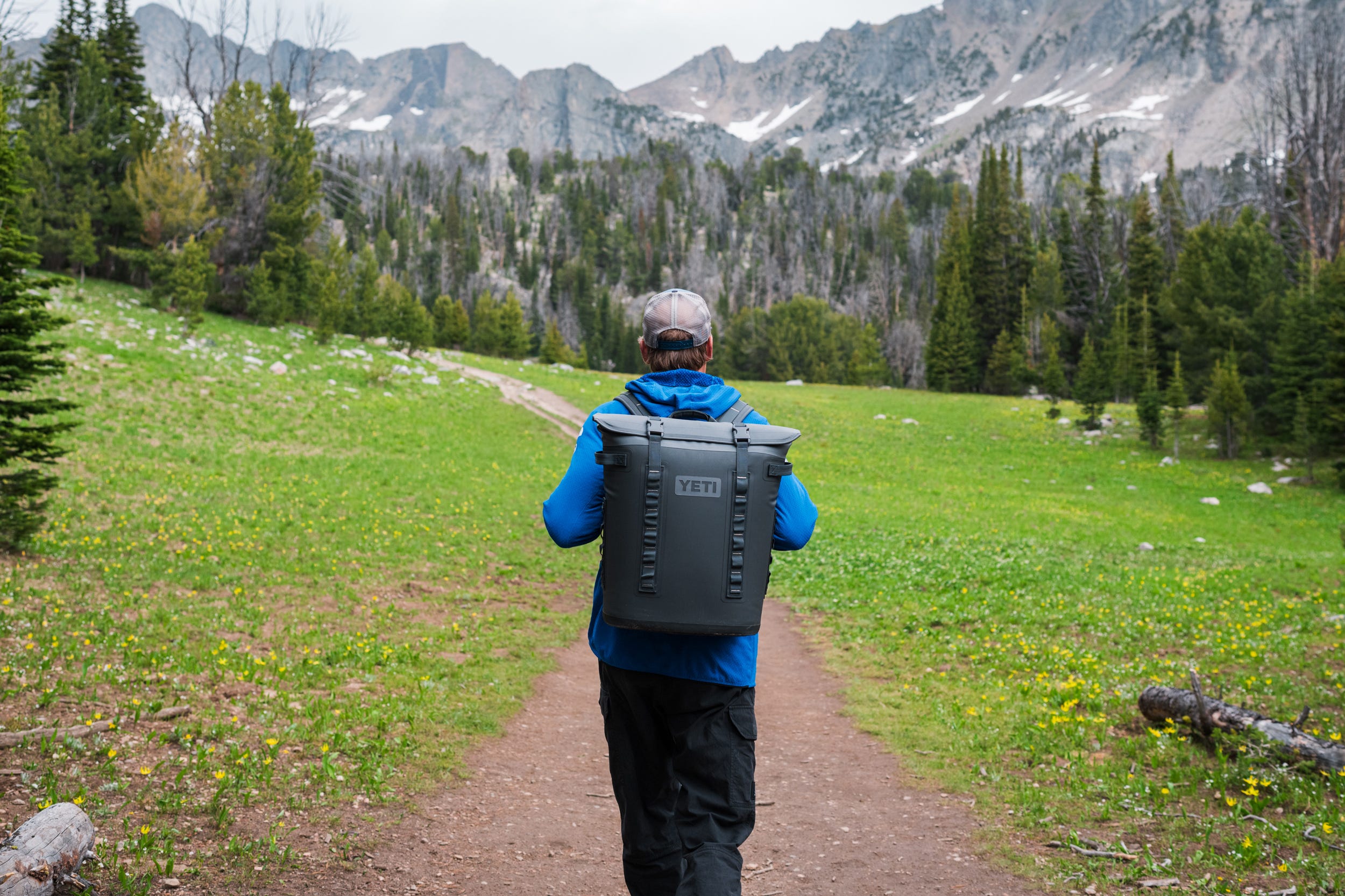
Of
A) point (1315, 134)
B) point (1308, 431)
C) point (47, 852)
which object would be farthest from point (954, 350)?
point (47, 852)

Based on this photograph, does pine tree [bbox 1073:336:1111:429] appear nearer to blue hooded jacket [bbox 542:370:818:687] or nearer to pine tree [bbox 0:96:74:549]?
pine tree [bbox 0:96:74:549]

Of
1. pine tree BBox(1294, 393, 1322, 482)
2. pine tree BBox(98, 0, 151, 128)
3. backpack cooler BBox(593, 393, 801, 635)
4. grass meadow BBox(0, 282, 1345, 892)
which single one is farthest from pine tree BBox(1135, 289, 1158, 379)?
pine tree BBox(98, 0, 151, 128)

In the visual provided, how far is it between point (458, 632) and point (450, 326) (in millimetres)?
61005

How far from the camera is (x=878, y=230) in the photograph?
158 meters

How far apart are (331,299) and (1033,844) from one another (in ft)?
114

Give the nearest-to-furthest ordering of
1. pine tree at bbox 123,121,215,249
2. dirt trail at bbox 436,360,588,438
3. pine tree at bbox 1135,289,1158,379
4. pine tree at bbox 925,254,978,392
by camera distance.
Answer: dirt trail at bbox 436,360,588,438, pine tree at bbox 123,121,215,249, pine tree at bbox 1135,289,1158,379, pine tree at bbox 925,254,978,392

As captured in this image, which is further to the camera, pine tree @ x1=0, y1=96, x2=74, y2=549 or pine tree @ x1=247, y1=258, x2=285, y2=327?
pine tree @ x1=247, y1=258, x2=285, y2=327

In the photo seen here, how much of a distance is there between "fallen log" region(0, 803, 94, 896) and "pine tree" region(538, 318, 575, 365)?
55.0 metres

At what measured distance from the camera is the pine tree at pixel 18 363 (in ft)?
31.0

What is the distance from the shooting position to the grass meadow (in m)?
5.39

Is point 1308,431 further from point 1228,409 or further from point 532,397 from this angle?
point 532,397

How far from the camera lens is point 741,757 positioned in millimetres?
3113

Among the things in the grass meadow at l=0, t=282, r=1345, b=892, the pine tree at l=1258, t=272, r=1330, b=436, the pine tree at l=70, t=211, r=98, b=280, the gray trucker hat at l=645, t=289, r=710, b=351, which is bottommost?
the grass meadow at l=0, t=282, r=1345, b=892

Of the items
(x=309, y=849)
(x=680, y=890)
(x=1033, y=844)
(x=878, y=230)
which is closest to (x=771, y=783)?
(x=1033, y=844)
